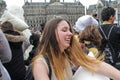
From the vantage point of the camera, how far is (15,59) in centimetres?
395

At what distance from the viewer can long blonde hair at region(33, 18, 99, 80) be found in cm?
206

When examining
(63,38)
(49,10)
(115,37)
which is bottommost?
(49,10)

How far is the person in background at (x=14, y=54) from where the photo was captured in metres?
3.88

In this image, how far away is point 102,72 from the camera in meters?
2.01

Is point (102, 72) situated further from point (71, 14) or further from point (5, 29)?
point (71, 14)

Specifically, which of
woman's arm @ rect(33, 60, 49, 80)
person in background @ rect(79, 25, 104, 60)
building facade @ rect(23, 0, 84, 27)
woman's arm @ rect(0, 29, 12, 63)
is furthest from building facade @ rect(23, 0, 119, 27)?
woman's arm @ rect(33, 60, 49, 80)

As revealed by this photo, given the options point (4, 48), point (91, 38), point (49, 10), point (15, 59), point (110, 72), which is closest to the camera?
point (110, 72)

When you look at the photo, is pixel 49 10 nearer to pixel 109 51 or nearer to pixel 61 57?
pixel 109 51

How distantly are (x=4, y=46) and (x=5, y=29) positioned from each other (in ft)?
4.86

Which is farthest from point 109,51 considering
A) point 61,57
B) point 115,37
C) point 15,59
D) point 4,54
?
point 61,57

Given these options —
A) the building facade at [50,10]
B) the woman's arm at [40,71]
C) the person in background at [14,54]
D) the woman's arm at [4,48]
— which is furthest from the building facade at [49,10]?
the woman's arm at [40,71]

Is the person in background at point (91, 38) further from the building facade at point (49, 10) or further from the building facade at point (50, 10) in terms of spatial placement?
the building facade at point (49, 10)

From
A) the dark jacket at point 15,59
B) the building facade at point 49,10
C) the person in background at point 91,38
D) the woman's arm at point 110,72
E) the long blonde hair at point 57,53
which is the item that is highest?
the long blonde hair at point 57,53

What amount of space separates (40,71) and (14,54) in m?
1.98
